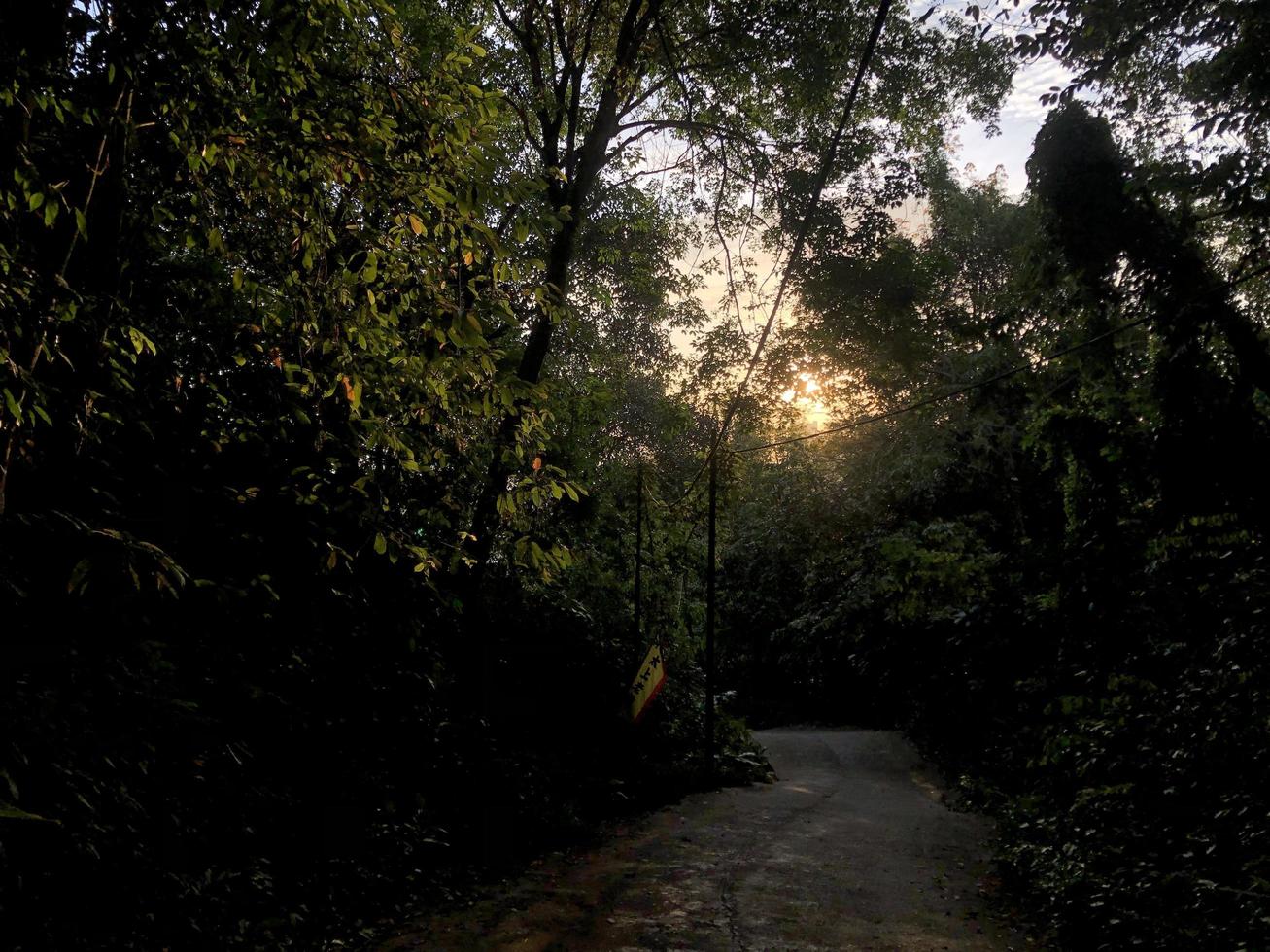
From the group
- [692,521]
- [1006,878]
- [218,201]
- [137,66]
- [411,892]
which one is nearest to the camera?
[137,66]

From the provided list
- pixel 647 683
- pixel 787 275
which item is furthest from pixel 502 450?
pixel 647 683

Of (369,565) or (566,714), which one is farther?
(566,714)

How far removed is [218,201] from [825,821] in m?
9.46

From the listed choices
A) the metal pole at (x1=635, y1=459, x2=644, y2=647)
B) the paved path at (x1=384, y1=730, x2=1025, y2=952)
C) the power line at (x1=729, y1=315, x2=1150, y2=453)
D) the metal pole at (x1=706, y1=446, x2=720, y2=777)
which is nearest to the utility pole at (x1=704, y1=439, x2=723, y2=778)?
the metal pole at (x1=706, y1=446, x2=720, y2=777)

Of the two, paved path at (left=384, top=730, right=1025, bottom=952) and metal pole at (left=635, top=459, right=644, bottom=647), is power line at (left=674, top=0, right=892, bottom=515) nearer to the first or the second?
metal pole at (left=635, top=459, right=644, bottom=647)

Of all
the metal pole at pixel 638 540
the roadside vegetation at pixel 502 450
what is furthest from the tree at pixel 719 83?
the metal pole at pixel 638 540

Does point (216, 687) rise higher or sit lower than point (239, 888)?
higher

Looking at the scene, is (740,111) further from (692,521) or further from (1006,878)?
(1006,878)

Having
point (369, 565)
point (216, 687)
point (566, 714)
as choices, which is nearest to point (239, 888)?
point (216, 687)

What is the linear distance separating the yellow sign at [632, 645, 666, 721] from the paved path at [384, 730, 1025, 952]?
4.53 ft

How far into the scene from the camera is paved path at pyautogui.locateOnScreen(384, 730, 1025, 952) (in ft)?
17.7

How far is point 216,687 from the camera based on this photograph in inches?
210

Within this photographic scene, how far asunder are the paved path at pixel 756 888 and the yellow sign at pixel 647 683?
1.38 meters

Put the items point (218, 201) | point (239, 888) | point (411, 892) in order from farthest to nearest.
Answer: point (411, 892) → point (239, 888) → point (218, 201)
